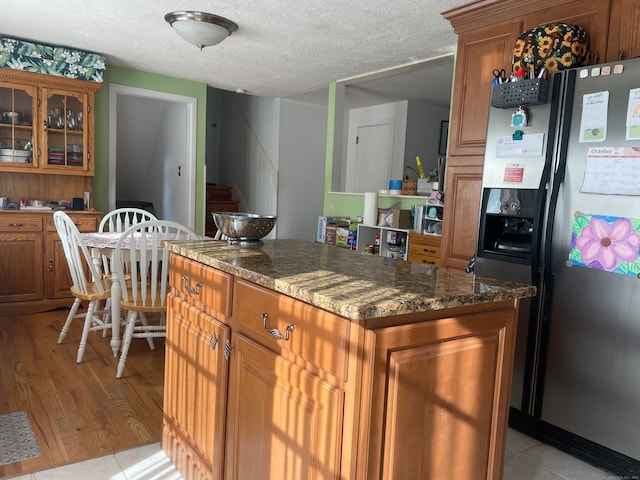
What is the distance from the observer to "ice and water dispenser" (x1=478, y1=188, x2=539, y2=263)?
241 centimetres

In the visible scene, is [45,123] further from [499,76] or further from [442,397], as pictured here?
[442,397]

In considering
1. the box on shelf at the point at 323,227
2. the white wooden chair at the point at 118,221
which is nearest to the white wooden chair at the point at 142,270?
the white wooden chair at the point at 118,221

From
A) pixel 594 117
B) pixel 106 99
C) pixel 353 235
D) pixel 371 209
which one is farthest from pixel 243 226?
pixel 106 99

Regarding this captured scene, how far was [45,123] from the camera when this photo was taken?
13.9 feet

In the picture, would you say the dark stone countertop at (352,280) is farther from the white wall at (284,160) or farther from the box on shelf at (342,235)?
the white wall at (284,160)

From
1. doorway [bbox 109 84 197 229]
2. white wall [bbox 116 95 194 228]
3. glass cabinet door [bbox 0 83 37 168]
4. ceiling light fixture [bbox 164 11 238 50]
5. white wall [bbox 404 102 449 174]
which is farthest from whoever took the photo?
white wall [bbox 404 102 449 174]

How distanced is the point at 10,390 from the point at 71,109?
275cm

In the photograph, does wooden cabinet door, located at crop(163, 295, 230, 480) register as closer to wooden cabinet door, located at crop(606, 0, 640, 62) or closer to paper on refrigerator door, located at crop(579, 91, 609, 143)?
paper on refrigerator door, located at crop(579, 91, 609, 143)

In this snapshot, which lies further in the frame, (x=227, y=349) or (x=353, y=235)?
(x=353, y=235)

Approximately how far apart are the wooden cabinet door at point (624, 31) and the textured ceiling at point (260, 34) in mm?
888

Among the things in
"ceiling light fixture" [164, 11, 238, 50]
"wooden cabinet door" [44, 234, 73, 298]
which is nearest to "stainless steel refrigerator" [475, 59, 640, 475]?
"ceiling light fixture" [164, 11, 238, 50]

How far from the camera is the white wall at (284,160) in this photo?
260 inches

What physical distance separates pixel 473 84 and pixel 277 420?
247 cm

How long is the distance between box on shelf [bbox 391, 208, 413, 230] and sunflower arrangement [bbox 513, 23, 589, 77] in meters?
1.85
